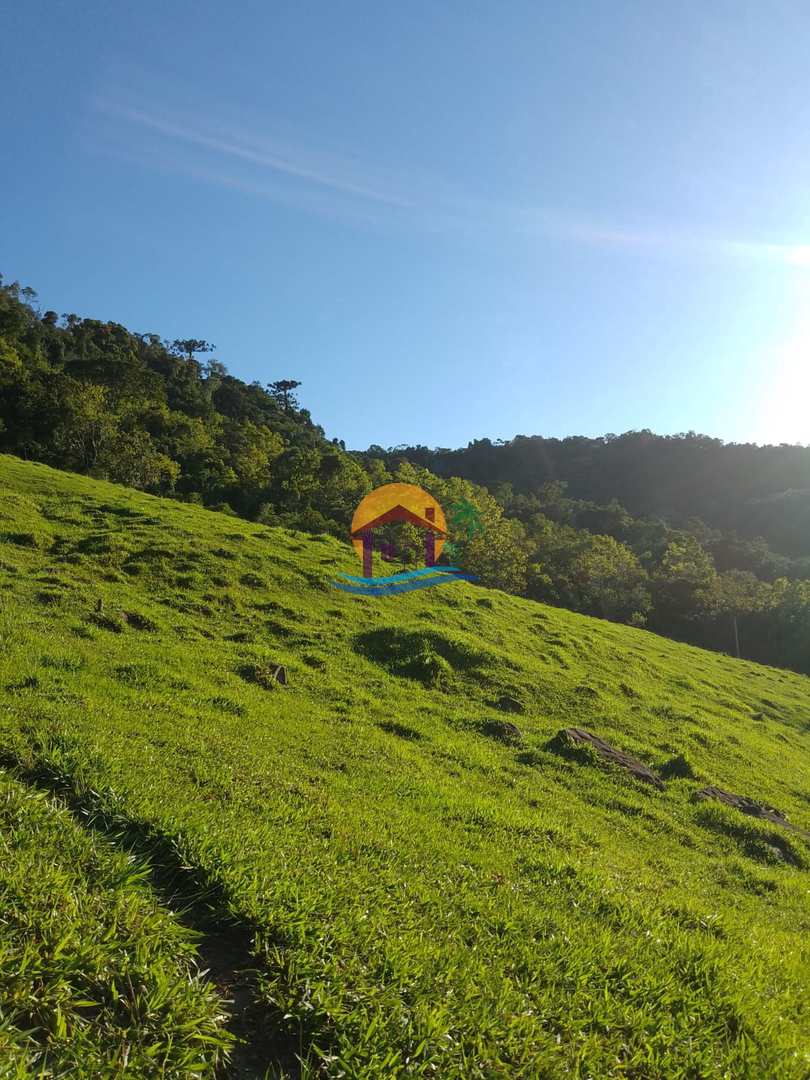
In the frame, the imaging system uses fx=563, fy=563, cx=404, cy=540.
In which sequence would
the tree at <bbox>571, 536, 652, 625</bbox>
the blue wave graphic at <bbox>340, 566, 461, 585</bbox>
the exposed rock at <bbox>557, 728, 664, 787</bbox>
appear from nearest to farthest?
1. the exposed rock at <bbox>557, 728, 664, 787</bbox>
2. the blue wave graphic at <bbox>340, 566, 461, 585</bbox>
3. the tree at <bbox>571, 536, 652, 625</bbox>

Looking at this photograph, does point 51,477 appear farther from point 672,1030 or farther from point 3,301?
point 3,301

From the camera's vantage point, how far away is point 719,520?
136 metres

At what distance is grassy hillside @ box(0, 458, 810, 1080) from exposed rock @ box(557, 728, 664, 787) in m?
0.52

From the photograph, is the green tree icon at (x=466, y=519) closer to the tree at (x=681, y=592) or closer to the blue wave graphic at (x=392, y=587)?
the blue wave graphic at (x=392, y=587)

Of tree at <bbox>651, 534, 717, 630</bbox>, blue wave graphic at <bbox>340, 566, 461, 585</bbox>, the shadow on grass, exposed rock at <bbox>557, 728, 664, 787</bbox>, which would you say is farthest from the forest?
the shadow on grass

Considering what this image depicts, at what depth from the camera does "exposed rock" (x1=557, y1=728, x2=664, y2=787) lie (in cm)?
1139

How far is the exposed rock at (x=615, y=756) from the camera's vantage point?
11.4 meters

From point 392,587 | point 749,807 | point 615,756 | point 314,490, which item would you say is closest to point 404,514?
point 314,490

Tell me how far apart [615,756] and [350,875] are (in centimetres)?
881

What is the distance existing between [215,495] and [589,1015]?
58.1 metres

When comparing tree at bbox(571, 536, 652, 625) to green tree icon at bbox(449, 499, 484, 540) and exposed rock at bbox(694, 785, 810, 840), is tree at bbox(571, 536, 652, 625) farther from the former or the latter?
exposed rock at bbox(694, 785, 810, 840)

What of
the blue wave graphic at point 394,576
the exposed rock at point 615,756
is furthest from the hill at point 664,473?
the exposed rock at point 615,756

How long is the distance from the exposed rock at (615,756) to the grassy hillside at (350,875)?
524 mm

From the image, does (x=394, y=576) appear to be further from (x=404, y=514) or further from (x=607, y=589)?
(x=607, y=589)
